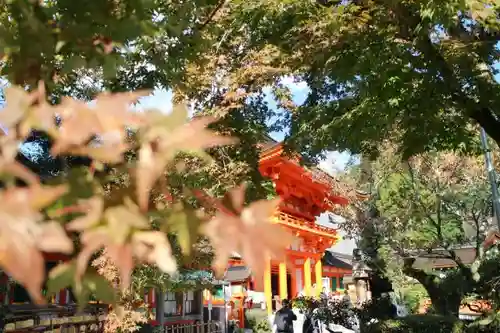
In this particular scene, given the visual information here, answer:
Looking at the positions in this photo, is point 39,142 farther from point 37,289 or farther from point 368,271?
point 368,271

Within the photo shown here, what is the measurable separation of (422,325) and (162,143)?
960 centimetres

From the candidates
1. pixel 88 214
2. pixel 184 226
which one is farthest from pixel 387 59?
pixel 88 214

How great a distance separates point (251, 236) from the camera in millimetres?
663

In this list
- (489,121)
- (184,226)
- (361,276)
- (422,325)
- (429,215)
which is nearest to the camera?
(184,226)

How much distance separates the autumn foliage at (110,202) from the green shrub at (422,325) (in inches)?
359

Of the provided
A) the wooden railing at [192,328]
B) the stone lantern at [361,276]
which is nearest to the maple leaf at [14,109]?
the wooden railing at [192,328]

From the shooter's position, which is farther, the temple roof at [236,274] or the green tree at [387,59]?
the temple roof at [236,274]

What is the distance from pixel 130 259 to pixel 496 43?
19.0 feet

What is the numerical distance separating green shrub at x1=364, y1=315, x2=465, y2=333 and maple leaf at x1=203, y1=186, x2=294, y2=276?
910 centimetres

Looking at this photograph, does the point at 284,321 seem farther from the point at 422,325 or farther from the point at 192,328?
the point at 192,328

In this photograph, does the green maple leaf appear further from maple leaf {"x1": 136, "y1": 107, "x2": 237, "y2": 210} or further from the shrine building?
the shrine building

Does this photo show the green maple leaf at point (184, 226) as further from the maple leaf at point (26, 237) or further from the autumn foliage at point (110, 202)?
the maple leaf at point (26, 237)

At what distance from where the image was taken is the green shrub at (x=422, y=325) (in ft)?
29.1

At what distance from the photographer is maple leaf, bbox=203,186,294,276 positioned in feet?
2.17
